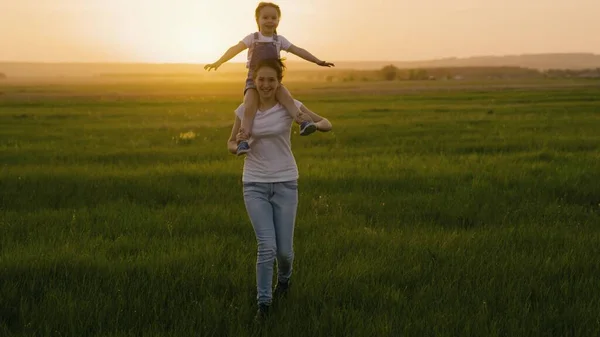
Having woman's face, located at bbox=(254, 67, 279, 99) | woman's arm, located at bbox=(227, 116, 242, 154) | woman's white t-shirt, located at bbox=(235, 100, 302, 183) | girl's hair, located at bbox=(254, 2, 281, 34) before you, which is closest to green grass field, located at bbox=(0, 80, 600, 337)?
woman's white t-shirt, located at bbox=(235, 100, 302, 183)

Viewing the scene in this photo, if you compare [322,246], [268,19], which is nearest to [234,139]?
[268,19]

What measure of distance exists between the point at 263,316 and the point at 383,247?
2.37 metres

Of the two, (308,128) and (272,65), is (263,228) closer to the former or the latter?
(308,128)

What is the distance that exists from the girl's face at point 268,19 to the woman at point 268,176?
1.95 ft

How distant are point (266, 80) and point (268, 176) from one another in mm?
766

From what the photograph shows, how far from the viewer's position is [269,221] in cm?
495

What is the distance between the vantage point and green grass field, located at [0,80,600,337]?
5066 mm

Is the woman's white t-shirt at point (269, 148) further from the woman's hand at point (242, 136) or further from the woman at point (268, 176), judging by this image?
the woman's hand at point (242, 136)

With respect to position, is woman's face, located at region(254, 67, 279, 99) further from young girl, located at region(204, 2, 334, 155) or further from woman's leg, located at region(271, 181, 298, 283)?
woman's leg, located at region(271, 181, 298, 283)

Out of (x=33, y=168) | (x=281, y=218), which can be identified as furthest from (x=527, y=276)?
(x=33, y=168)

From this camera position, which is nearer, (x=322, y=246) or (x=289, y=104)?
(x=289, y=104)

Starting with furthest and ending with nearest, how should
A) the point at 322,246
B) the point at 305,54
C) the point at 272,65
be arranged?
the point at 322,246 < the point at 305,54 < the point at 272,65

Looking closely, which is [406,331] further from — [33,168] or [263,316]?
[33,168]

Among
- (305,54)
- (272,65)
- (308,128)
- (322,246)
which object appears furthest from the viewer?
(322,246)
